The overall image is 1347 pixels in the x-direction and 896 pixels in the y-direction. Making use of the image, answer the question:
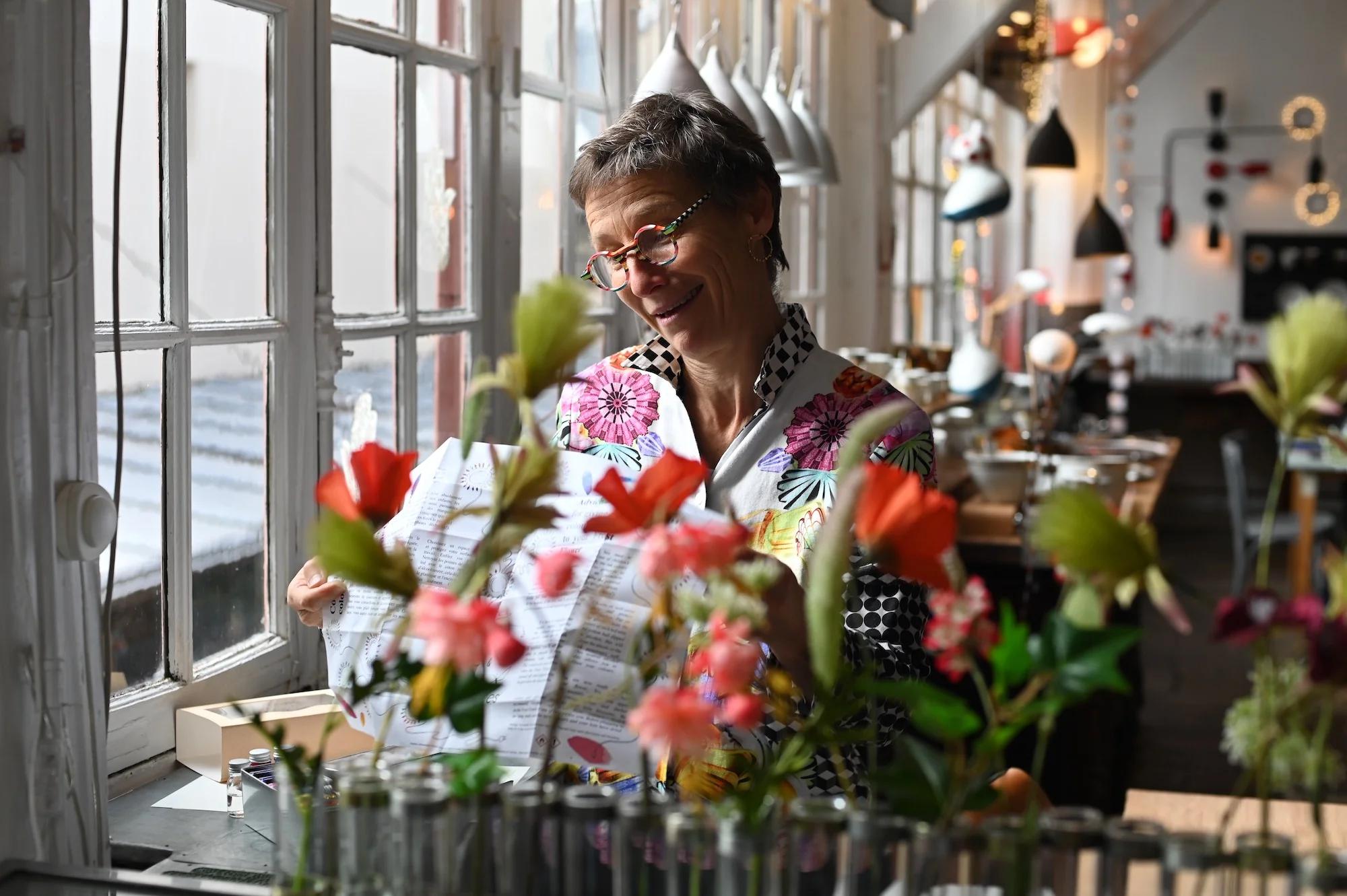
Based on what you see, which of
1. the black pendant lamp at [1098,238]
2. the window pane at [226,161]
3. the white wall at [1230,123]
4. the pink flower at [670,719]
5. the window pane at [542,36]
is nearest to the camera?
the pink flower at [670,719]

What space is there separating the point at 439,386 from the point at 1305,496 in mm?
5180

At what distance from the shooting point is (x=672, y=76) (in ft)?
7.62

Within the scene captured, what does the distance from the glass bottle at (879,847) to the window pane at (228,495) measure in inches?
46.4

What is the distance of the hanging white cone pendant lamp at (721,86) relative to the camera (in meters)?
2.64

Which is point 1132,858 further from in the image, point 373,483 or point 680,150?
point 680,150

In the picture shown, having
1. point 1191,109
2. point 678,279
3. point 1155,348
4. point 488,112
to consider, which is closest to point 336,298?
point 488,112

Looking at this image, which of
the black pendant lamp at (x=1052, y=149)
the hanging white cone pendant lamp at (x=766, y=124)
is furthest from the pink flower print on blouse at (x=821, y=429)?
the black pendant lamp at (x=1052, y=149)

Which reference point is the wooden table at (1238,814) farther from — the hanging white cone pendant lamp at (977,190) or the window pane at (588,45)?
the hanging white cone pendant lamp at (977,190)

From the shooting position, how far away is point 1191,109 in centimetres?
1212

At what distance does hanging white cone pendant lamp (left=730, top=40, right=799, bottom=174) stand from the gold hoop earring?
1.07 meters

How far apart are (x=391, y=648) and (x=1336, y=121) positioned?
42.1 feet

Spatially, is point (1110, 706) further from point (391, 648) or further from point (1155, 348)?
A: point (1155, 348)

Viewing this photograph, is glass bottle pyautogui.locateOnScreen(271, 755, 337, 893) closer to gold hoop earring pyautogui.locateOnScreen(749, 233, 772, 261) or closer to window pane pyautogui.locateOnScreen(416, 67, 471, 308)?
gold hoop earring pyautogui.locateOnScreen(749, 233, 772, 261)

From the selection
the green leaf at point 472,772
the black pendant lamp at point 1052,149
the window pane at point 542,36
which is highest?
the black pendant lamp at point 1052,149
